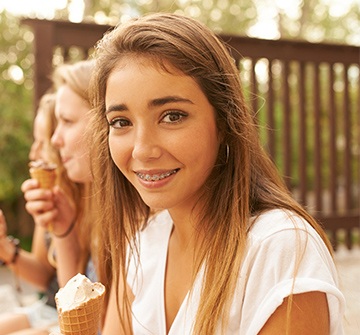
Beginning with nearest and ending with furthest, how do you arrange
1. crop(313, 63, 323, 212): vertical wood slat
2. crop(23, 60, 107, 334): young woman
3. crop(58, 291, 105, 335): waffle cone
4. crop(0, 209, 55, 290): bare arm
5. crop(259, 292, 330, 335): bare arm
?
crop(259, 292, 330, 335): bare arm < crop(58, 291, 105, 335): waffle cone < crop(23, 60, 107, 334): young woman < crop(0, 209, 55, 290): bare arm < crop(313, 63, 323, 212): vertical wood slat

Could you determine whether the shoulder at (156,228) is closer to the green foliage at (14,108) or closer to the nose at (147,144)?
the nose at (147,144)

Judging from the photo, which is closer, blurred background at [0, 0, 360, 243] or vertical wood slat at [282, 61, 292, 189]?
vertical wood slat at [282, 61, 292, 189]

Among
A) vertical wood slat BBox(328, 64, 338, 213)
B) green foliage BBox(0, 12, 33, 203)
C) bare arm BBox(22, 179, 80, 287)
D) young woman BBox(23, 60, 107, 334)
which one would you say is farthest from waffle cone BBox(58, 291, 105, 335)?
green foliage BBox(0, 12, 33, 203)

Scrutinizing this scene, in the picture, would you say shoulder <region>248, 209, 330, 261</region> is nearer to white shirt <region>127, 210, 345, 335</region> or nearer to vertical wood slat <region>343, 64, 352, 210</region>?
white shirt <region>127, 210, 345, 335</region>

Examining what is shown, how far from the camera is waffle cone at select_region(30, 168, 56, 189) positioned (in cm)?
240

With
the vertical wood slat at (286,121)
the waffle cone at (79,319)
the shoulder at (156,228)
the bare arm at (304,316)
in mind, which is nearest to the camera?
the bare arm at (304,316)

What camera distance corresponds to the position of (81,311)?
134cm

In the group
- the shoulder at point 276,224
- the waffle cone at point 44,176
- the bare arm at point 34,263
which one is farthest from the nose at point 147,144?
the bare arm at point 34,263

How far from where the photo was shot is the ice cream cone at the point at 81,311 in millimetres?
1336

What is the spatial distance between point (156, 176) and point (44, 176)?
1.16 metres

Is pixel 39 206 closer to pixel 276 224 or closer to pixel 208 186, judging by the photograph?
pixel 208 186

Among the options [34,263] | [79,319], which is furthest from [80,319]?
[34,263]

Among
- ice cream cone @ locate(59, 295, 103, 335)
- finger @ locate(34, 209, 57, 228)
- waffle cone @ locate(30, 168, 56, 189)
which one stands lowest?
ice cream cone @ locate(59, 295, 103, 335)

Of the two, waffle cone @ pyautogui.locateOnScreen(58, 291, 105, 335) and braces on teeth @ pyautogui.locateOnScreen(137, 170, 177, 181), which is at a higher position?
braces on teeth @ pyautogui.locateOnScreen(137, 170, 177, 181)
